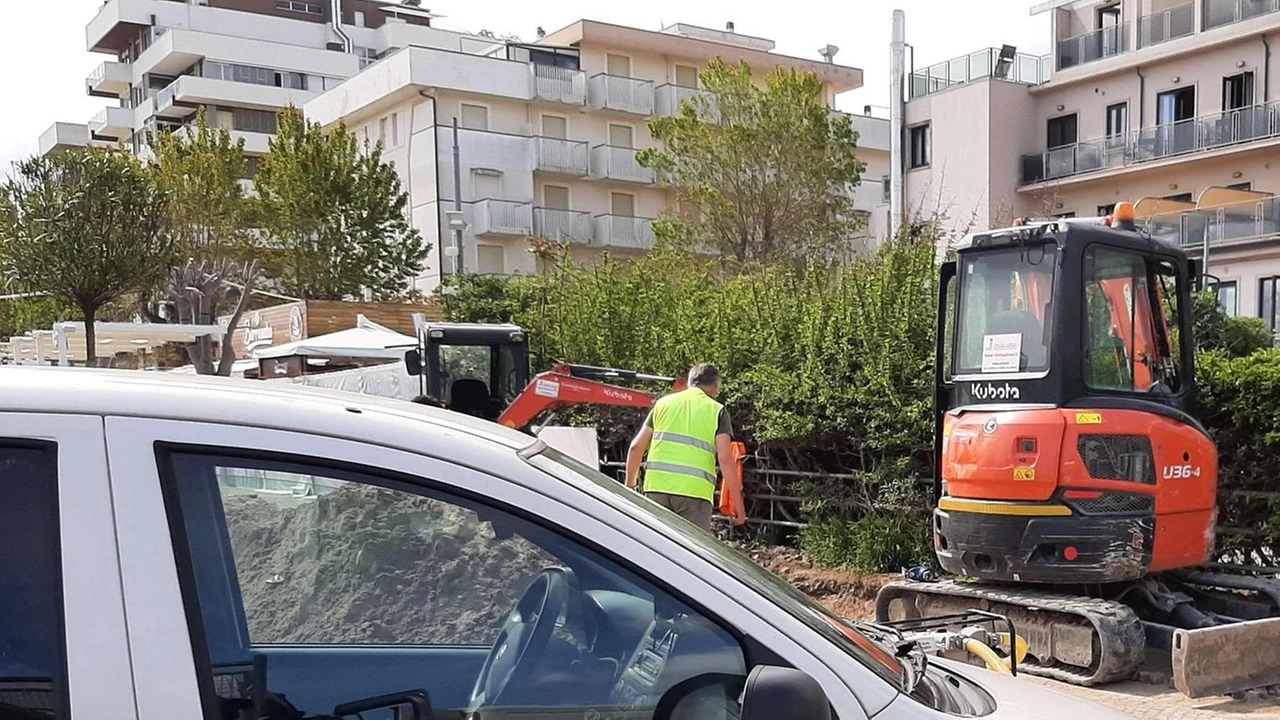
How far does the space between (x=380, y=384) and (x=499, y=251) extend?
89.8 ft

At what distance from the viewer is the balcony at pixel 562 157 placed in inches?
1738

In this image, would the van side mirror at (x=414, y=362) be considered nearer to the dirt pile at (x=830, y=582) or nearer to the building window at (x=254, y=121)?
the dirt pile at (x=830, y=582)

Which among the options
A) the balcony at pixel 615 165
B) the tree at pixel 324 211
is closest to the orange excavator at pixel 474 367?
the tree at pixel 324 211

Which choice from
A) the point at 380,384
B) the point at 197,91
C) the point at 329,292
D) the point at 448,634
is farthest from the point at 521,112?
the point at 448,634

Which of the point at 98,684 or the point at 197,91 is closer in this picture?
the point at 98,684

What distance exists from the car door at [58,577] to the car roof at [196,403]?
2.0 inches

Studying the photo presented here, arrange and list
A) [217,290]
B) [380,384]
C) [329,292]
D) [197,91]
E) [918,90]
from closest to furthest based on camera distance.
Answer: [380,384]
[217,290]
[329,292]
[918,90]
[197,91]

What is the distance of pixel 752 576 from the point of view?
2318 millimetres

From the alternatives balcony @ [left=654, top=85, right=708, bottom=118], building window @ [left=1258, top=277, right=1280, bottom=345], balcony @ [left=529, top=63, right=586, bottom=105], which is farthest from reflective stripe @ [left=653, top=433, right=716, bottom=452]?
balcony @ [left=654, top=85, right=708, bottom=118]

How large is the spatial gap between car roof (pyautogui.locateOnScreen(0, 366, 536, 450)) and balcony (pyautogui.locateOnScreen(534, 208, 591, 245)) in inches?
1609

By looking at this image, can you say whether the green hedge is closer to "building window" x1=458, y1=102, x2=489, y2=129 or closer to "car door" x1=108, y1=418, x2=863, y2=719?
"car door" x1=108, y1=418, x2=863, y2=719

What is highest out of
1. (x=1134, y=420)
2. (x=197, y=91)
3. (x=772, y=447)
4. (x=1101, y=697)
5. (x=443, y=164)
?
(x=197, y=91)

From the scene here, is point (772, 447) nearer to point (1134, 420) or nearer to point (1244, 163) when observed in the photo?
point (1134, 420)

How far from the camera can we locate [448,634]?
212cm
